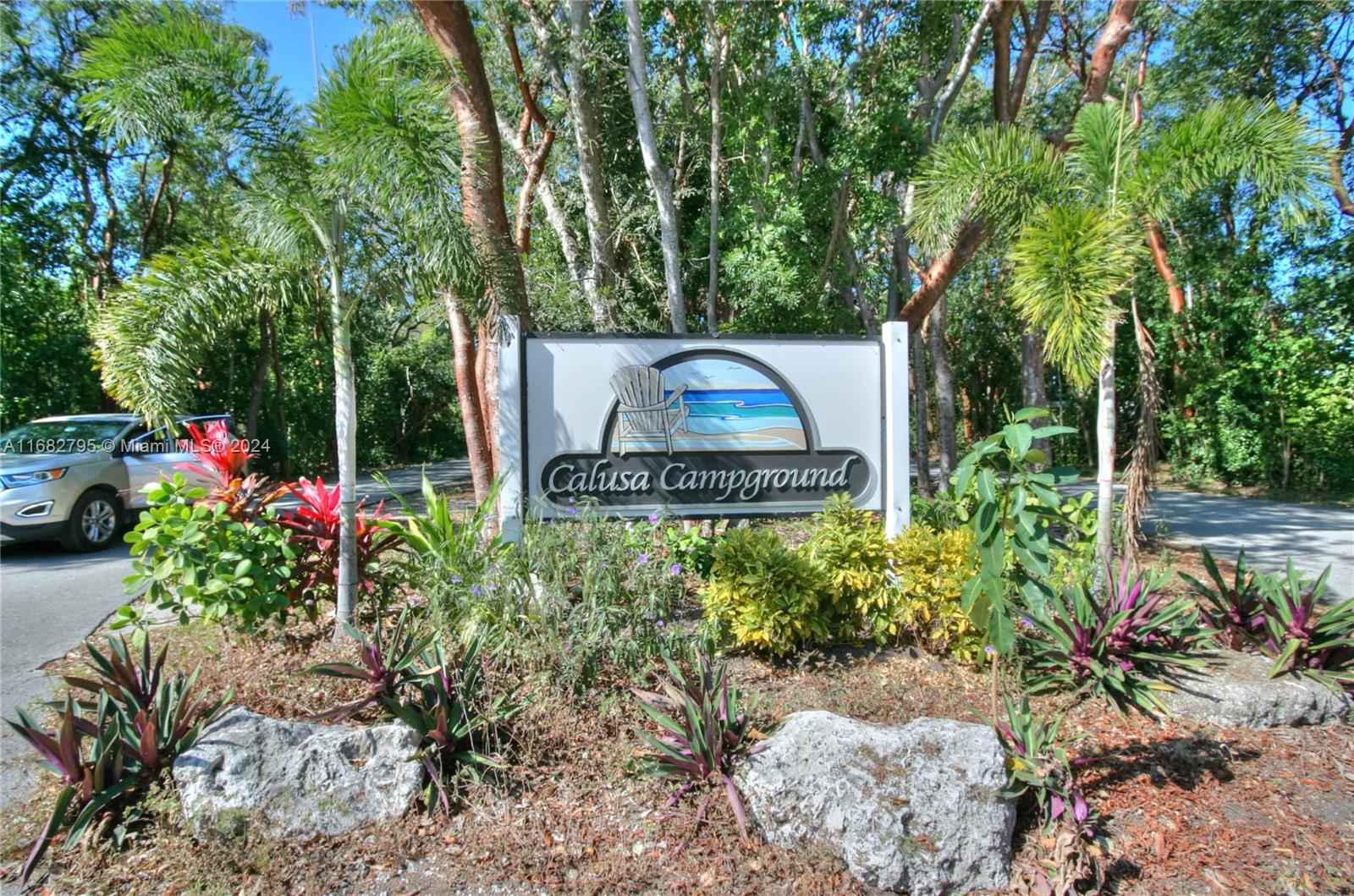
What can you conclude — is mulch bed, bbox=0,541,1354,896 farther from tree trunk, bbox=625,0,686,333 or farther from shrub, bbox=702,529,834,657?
tree trunk, bbox=625,0,686,333

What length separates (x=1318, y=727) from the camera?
4.25 metres

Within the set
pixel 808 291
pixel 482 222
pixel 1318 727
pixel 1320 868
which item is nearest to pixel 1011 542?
pixel 1320 868

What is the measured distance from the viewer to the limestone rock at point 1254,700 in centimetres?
421

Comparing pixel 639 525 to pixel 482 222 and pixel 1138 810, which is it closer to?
pixel 482 222

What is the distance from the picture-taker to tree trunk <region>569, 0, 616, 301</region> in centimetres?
952

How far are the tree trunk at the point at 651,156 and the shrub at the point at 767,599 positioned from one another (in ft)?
16.7

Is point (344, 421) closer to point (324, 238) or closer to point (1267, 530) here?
point (324, 238)

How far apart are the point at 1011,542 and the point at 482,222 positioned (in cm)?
438

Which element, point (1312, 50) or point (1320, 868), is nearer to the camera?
point (1320, 868)

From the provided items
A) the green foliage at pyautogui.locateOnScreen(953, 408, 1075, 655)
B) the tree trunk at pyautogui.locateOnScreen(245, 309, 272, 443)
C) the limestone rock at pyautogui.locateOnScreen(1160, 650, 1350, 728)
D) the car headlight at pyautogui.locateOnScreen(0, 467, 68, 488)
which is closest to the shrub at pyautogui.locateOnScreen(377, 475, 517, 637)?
the green foliage at pyautogui.locateOnScreen(953, 408, 1075, 655)

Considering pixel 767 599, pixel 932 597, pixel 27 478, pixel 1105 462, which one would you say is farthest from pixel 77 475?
pixel 1105 462

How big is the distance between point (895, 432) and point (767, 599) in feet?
6.49

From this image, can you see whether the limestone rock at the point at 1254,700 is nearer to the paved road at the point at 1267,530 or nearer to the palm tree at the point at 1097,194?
the palm tree at the point at 1097,194

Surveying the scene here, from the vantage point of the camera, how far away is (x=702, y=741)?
3.40m
